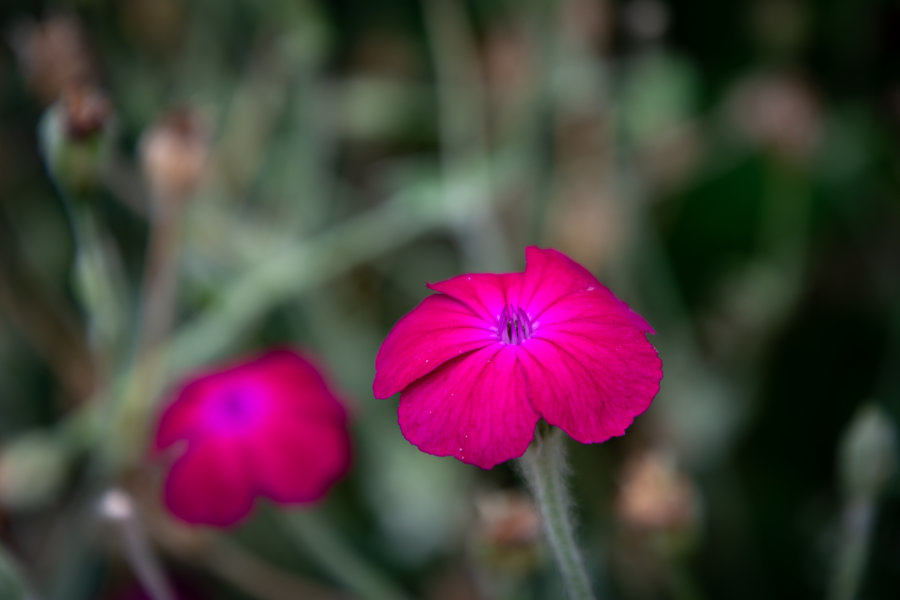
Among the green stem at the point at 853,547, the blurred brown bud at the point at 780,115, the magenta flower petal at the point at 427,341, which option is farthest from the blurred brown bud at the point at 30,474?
the blurred brown bud at the point at 780,115

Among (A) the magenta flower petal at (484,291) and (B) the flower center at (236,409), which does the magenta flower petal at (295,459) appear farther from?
(A) the magenta flower petal at (484,291)

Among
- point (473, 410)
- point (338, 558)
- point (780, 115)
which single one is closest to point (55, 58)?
point (338, 558)

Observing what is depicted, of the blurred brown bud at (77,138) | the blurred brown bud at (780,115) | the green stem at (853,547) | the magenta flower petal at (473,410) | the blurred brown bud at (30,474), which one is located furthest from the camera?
the blurred brown bud at (780,115)

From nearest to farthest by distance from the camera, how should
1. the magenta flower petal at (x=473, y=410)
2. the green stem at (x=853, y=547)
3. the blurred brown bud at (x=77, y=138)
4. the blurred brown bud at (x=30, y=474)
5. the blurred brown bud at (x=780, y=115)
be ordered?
the magenta flower petal at (x=473, y=410), the green stem at (x=853, y=547), the blurred brown bud at (x=77, y=138), the blurred brown bud at (x=30, y=474), the blurred brown bud at (x=780, y=115)

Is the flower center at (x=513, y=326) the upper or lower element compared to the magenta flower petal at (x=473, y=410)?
upper

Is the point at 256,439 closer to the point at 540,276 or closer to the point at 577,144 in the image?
the point at 540,276

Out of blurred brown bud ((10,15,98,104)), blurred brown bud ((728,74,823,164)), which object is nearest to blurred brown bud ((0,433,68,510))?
blurred brown bud ((10,15,98,104))
